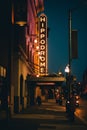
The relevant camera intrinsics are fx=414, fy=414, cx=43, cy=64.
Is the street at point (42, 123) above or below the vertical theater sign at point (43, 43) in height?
below

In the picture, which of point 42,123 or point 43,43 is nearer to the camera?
point 42,123

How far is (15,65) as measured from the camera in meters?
35.5

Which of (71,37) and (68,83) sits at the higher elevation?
(71,37)

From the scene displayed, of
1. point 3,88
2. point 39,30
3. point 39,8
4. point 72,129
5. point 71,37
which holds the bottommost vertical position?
point 72,129

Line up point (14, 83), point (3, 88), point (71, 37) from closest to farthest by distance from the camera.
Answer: point (3, 88) → point (71, 37) → point (14, 83)

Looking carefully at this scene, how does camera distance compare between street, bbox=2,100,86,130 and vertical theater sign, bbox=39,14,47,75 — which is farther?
vertical theater sign, bbox=39,14,47,75

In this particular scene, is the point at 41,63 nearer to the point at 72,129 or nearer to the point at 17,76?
the point at 17,76

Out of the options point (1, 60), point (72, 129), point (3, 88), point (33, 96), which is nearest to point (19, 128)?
point (72, 129)

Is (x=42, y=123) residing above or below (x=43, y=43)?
below

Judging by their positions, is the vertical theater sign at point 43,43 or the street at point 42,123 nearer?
the street at point 42,123

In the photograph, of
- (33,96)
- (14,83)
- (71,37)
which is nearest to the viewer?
(71,37)

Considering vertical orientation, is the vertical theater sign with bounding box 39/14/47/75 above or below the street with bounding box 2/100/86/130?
above

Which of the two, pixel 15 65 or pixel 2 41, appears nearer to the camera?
pixel 2 41

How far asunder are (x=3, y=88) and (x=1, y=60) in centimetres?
264
